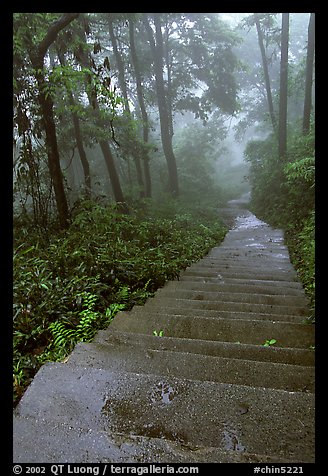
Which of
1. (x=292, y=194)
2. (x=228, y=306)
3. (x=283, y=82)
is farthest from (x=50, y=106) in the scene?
(x=283, y=82)

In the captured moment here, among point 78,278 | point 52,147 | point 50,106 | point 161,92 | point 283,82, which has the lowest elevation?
point 78,278

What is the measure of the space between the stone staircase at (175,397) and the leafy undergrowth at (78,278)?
40 cm

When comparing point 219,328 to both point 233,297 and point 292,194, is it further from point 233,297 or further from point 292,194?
point 292,194

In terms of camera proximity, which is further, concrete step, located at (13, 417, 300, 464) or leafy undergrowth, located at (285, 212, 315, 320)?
leafy undergrowth, located at (285, 212, 315, 320)

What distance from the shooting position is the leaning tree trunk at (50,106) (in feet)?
18.7

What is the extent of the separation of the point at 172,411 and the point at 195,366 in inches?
21.6

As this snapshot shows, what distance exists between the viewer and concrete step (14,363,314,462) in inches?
67.2

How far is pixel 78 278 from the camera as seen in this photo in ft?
14.0

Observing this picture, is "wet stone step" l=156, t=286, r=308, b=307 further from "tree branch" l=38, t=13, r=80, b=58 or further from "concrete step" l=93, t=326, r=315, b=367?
"tree branch" l=38, t=13, r=80, b=58

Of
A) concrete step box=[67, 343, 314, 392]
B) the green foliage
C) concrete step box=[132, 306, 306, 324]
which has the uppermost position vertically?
the green foliage

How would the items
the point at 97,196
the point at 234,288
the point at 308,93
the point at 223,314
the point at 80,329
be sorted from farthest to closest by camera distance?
1. the point at 308,93
2. the point at 97,196
3. the point at 234,288
4. the point at 223,314
5. the point at 80,329

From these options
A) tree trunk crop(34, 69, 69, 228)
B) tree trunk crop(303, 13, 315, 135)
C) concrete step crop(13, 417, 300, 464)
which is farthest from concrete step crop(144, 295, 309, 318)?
tree trunk crop(303, 13, 315, 135)

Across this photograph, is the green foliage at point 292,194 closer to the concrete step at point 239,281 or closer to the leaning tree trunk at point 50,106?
the concrete step at point 239,281
